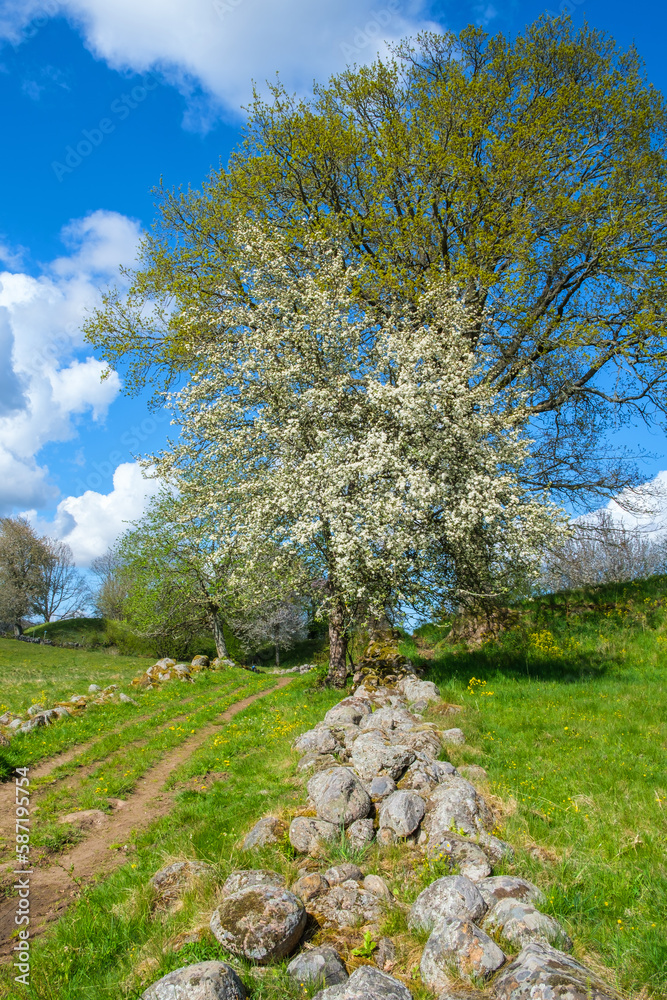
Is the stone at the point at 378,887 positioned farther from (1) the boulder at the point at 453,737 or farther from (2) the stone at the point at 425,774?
(1) the boulder at the point at 453,737

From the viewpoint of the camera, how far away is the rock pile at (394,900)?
473cm

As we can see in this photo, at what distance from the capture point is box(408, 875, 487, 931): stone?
5.53 meters

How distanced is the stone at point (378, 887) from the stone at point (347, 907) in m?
0.07

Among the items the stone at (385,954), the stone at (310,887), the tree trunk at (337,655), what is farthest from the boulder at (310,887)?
the tree trunk at (337,655)

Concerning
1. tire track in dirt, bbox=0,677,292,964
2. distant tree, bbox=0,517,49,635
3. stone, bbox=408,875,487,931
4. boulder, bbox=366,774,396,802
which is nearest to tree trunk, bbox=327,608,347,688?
tire track in dirt, bbox=0,677,292,964

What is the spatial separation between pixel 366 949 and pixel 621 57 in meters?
29.7

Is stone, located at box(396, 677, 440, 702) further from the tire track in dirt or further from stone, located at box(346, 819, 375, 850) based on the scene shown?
the tire track in dirt

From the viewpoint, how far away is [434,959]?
16.7 feet

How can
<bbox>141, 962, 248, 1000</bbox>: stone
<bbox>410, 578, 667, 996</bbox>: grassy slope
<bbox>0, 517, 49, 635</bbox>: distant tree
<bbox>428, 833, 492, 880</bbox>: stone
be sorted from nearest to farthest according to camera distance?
<bbox>141, 962, 248, 1000</bbox>: stone < <bbox>410, 578, 667, 996</bbox>: grassy slope < <bbox>428, 833, 492, 880</bbox>: stone < <bbox>0, 517, 49, 635</bbox>: distant tree

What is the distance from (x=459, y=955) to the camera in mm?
5008

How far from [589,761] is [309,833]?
5.10 metres

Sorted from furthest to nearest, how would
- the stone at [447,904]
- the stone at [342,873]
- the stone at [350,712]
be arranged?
1. the stone at [350,712]
2. the stone at [342,873]
3. the stone at [447,904]

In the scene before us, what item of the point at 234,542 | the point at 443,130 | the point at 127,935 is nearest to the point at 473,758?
the point at 127,935

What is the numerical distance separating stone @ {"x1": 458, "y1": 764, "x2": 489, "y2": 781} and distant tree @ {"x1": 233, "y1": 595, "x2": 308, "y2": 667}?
129ft
